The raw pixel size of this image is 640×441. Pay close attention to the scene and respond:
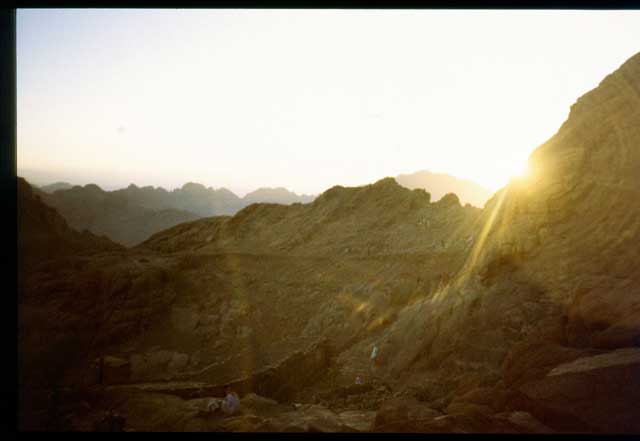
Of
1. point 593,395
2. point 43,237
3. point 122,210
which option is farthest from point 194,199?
point 593,395

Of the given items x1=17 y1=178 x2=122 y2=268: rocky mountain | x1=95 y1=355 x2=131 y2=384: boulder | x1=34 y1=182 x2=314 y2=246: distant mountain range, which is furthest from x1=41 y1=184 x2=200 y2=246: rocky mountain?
x1=95 y1=355 x2=131 y2=384: boulder

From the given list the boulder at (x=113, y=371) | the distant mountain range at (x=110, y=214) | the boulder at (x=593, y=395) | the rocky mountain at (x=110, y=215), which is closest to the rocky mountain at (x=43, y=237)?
the boulder at (x=113, y=371)

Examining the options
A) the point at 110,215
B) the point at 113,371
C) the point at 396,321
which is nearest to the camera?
the point at 113,371

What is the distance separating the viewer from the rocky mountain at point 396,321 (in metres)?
7.31

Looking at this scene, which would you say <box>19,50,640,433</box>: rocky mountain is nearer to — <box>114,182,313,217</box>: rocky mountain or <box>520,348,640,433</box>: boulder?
<box>520,348,640,433</box>: boulder

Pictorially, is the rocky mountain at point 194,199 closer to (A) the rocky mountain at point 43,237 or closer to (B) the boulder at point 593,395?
(A) the rocky mountain at point 43,237

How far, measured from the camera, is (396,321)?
16.1 m

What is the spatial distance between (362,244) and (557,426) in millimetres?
19474

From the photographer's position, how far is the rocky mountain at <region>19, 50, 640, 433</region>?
24.0 feet

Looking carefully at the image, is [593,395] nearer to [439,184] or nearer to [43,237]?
[43,237]

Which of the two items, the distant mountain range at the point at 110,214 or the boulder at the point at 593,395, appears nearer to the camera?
the boulder at the point at 593,395

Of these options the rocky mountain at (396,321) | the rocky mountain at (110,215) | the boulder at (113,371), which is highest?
the rocky mountain at (110,215)

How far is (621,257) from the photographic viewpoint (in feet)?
33.0

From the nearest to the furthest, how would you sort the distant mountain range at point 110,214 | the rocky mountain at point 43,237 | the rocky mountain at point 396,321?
1. the rocky mountain at point 396,321
2. the rocky mountain at point 43,237
3. the distant mountain range at point 110,214
